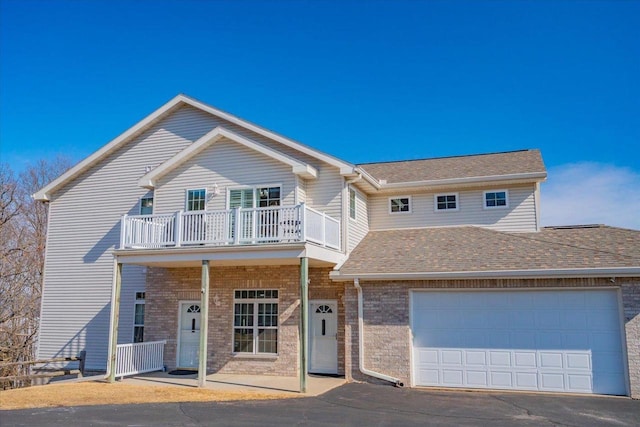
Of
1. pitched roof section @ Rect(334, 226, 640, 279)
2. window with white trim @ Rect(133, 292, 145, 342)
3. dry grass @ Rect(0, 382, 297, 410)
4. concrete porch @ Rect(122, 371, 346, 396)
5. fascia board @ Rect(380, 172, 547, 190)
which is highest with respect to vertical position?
fascia board @ Rect(380, 172, 547, 190)

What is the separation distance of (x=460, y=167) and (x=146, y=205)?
11395mm

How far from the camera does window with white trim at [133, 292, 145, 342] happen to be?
1884 cm

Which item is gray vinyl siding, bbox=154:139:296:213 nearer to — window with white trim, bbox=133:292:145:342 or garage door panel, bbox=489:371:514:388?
window with white trim, bbox=133:292:145:342

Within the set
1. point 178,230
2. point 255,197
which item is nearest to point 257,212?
point 255,197

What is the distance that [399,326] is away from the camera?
15.1m

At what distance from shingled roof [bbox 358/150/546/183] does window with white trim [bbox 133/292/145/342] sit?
31.1 feet

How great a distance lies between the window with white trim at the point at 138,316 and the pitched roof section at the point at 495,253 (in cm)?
767

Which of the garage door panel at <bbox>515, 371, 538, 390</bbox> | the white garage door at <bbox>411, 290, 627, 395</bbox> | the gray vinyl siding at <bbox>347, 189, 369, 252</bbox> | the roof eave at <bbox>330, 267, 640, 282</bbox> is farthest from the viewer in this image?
the gray vinyl siding at <bbox>347, 189, 369, 252</bbox>

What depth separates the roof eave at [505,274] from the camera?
1328cm

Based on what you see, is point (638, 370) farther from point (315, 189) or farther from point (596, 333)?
point (315, 189)

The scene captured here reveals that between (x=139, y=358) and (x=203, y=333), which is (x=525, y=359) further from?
(x=139, y=358)

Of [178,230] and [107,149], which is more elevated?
[107,149]

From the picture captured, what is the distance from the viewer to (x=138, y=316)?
19016mm

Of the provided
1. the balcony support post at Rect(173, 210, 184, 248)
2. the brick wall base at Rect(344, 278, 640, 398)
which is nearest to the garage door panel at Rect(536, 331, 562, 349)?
the brick wall base at Rect(344, 278, 640, 398)
